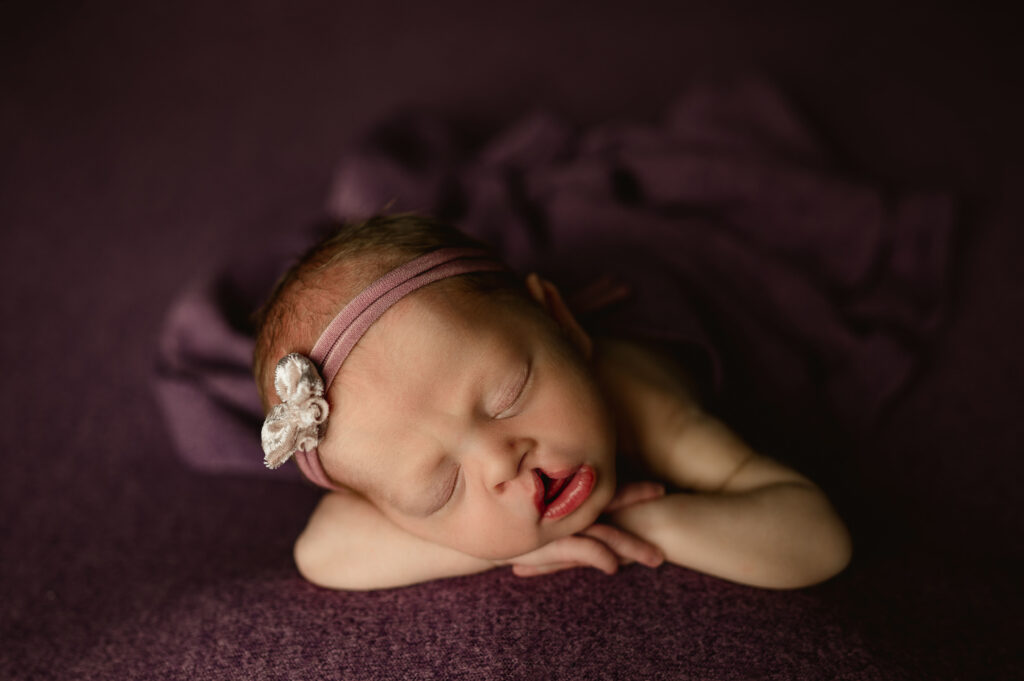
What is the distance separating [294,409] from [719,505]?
0.48 metres

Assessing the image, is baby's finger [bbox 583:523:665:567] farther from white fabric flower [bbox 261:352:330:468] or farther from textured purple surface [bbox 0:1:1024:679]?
white fabric flower [bbox 261:352:330:468]

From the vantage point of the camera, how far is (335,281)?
2.79 ft

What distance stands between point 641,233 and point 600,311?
23cm

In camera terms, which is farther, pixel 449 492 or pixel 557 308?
pixel 557 308

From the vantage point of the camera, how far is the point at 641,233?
4.38 feet

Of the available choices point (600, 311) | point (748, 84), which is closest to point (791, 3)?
point (748, 84)

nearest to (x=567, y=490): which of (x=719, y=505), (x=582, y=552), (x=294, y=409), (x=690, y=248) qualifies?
(x=582, y=552)

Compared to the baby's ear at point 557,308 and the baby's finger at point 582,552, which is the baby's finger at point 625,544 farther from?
the baby's ear at point 557,308

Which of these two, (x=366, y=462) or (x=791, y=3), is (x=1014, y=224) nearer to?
(x=791, y=3)

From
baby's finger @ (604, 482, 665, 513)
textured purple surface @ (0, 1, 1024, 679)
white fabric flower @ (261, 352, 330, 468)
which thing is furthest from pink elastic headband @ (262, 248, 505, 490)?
baby's finger @ (604, 482, 665, 513)

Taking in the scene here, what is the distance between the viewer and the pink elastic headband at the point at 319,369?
785mm

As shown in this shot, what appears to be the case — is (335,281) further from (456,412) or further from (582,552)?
(582,552)

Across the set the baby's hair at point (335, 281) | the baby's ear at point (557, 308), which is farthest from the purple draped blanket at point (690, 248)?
the baby's hair at point (335, 281)

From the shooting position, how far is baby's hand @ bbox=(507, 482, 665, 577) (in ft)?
2.82
